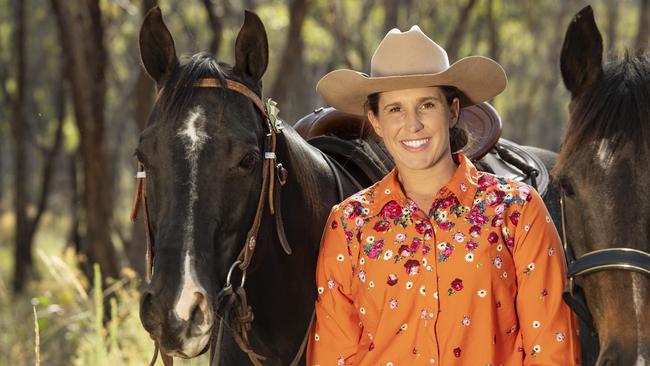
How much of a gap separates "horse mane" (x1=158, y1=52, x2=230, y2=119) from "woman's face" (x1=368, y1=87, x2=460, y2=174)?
0.64 m

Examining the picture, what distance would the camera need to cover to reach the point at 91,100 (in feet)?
26.3

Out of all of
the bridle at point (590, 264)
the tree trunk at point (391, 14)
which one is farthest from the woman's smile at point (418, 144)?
the tree trunk at point (391, 14)

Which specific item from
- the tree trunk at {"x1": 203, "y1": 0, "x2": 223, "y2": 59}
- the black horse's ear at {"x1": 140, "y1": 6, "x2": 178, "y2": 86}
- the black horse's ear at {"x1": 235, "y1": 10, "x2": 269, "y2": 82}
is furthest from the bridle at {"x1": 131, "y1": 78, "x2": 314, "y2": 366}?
the tree trunk at {"x1": 203, "y1": 0, "x2": 223, "y2": 59}

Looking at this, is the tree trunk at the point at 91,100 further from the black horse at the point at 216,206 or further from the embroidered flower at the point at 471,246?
the embroidered flower at the point at 471,246

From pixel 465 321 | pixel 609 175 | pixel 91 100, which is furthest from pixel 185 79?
pixel 91 100

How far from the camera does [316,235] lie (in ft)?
13.1

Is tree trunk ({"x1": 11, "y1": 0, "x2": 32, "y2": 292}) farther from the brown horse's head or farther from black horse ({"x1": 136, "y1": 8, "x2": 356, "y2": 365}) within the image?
the brown horse's head

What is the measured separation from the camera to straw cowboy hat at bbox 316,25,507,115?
3.37m

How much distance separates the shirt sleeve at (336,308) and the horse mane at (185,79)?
706 mm

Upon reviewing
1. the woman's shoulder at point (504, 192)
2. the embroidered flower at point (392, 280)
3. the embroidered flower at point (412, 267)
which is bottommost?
the embroidered flower at point (392, 280)

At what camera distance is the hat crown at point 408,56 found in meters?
3.43

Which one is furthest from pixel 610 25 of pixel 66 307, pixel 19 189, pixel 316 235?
pixel 316 235

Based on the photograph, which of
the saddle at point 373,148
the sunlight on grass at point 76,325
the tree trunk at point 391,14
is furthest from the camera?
the tree trunk at point 391,14

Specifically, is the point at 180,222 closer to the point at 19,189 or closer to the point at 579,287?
the point at 579,287
